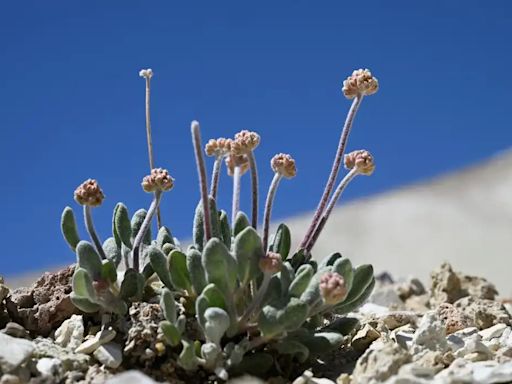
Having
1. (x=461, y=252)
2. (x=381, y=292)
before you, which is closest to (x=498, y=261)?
(x=461, y=252)

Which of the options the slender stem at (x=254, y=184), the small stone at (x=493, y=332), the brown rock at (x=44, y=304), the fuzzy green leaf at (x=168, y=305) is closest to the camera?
the fuzzy green leaf at (x=168, y=305)

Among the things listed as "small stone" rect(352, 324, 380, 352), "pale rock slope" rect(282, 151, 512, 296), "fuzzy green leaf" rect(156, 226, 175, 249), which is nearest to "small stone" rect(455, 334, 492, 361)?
"small stone" rect(352, 324, 380, 352)

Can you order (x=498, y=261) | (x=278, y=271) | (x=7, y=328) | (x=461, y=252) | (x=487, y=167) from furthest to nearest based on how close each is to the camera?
(x=487, y=167)
(x=461, y=252)
(x=498, y=261)
(x=7, y=328)
(x=278, y=271)

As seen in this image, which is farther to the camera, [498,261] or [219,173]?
[498,261]

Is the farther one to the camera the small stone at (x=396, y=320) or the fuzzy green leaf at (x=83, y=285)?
the small stone at (x=396, y=320)

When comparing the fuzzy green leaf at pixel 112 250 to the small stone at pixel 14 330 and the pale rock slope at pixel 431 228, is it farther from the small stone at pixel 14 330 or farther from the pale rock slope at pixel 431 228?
the pale rock slope at pixel 431 228

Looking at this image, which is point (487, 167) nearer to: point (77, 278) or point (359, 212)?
point (359, 212)

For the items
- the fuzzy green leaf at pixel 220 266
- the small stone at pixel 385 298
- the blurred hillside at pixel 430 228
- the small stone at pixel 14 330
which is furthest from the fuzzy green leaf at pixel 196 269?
the blurred hillside at pixel 430 228

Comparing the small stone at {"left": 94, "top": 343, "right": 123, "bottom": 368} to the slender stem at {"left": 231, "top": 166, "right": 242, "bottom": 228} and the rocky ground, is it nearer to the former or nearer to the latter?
the rocky ground
